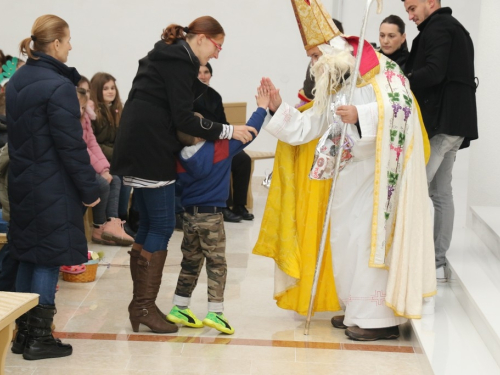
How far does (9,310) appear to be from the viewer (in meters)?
2.75

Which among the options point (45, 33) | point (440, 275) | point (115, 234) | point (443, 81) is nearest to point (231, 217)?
point (115, 234)

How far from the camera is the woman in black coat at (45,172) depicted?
3385 millimetres

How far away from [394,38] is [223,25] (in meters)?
3.73

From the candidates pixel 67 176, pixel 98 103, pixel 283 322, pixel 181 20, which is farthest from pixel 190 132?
pixel 181 20

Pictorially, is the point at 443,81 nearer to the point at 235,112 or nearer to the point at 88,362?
the point at 88,362

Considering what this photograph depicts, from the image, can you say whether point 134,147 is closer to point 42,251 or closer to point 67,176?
point 67,176

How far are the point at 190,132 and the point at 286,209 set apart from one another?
26.5 inches

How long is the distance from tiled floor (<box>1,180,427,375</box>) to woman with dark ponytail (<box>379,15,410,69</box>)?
4.87ft

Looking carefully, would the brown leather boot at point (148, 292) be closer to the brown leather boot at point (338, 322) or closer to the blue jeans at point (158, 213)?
the blue jeans at point (158, 213)

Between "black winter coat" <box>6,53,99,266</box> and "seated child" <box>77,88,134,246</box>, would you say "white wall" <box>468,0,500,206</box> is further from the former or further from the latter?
"black winter coat" <box>6,53,99,266</box>

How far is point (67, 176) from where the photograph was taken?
349 cm

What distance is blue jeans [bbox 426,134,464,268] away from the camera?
4332 millimetres

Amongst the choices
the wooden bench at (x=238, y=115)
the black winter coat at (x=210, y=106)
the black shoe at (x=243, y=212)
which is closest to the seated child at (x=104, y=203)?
the black shoe at (x=243, y=212)

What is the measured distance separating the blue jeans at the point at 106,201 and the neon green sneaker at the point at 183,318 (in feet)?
6.18
